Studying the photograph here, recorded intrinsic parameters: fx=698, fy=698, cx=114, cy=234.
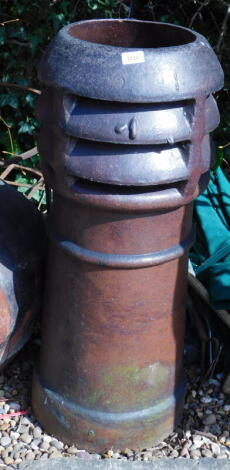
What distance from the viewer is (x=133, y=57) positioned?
219 cm

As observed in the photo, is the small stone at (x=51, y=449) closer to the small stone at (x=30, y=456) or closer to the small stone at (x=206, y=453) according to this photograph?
the small stone at (x=30, y=456)

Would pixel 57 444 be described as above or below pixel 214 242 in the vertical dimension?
below

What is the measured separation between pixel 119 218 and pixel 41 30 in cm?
217

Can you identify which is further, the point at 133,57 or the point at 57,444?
the point at 57,444

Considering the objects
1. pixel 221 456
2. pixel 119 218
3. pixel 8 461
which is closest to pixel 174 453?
pixel 221 456

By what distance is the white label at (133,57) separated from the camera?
218cm

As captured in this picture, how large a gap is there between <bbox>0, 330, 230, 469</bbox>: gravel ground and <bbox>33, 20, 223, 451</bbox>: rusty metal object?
62mm

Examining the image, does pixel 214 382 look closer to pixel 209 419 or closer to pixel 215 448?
pixel 209 419

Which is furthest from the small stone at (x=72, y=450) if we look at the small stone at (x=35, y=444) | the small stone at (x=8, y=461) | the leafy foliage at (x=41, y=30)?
the leafy foliage at (x=41, y=30)

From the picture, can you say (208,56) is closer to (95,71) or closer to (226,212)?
(95,71)

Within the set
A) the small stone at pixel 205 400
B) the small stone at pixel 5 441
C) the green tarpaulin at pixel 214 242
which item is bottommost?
the small stone at pixel 205 400

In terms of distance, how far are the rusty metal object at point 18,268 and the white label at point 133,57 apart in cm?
98

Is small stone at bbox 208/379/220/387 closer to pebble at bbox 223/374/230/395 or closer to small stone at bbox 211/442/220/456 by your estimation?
pebble at bbox 223/374/230/395

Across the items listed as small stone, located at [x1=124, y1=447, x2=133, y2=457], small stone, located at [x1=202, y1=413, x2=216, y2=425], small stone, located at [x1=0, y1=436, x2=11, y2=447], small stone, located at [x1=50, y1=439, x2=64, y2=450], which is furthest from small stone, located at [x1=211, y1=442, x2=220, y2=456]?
small stone, located at [x1=0, y1=436, x2=11, y2=447]
